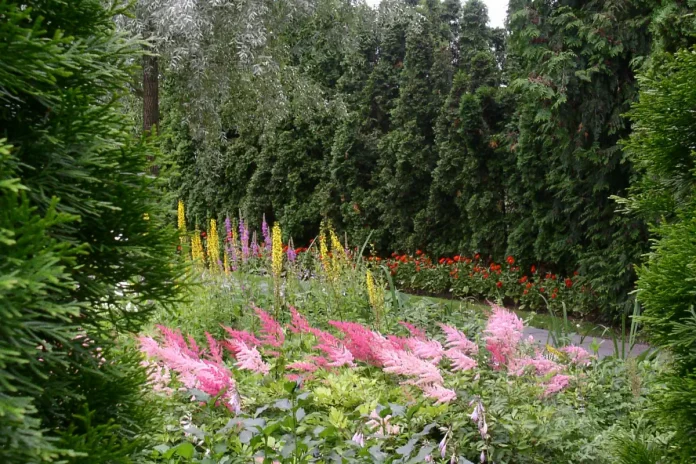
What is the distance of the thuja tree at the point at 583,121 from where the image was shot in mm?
7758

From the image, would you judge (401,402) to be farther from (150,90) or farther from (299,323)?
(150,90)

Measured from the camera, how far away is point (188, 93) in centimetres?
965

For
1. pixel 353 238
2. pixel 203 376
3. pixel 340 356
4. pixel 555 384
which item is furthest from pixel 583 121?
pixel 203 376

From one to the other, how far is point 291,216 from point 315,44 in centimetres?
352

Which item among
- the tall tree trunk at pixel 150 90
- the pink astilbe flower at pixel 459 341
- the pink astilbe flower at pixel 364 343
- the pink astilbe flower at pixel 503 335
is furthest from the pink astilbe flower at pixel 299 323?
the tall tree trunk at pixel 150 90

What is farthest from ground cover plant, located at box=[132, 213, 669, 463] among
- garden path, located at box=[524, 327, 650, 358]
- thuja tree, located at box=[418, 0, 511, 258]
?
thuja tree, located at box=[418, 0, 511, 258]

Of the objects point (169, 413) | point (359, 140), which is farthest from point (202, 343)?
point (359, 140)

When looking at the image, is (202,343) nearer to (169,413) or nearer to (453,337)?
(169,413)

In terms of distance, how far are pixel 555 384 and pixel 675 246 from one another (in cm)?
115

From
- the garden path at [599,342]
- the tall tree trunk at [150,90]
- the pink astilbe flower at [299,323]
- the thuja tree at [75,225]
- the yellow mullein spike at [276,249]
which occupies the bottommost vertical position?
the garden path at [599,342]

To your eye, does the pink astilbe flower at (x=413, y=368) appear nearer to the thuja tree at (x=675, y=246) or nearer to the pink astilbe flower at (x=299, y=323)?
the thuja tree at (x=675, y=246)

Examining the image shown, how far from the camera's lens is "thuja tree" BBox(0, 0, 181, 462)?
1206mm

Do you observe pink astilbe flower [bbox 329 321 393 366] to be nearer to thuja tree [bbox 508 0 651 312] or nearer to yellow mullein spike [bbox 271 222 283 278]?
yellow mullein spike [bbox 271 222 283 278]

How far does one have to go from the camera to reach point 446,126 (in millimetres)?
10773
